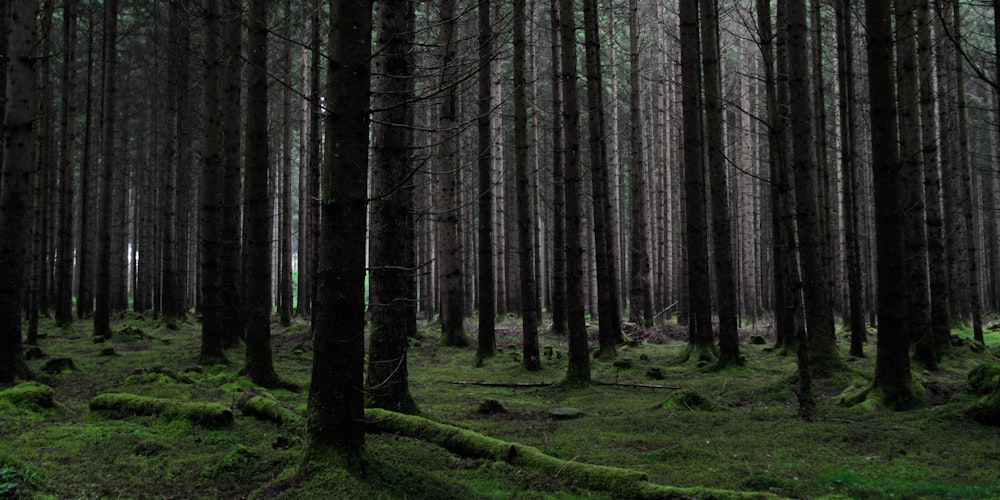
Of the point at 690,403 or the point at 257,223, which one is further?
the point at 257,223

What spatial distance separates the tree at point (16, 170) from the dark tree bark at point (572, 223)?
682 centimetres

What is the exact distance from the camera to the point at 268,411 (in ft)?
19.2

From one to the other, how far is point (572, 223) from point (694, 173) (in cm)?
330

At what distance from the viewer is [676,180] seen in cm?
2656

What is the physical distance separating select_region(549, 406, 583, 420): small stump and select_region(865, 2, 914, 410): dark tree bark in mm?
3327

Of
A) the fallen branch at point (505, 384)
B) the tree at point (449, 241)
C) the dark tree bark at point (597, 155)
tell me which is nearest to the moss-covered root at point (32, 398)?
the fallen branch at point (505, 384)

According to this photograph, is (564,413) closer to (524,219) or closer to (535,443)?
(535,443)

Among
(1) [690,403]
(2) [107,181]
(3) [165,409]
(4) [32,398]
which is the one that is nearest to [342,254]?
(3) [165,409]

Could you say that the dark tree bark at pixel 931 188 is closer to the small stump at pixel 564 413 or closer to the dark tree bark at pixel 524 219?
the dark tree bark at pixel 524 219

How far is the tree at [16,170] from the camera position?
7371 mm

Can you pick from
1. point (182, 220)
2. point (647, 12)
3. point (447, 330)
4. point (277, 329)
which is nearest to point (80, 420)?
point (447, 330)

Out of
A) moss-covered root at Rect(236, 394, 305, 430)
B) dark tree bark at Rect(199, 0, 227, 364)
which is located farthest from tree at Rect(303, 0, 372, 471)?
dark tree bark at Rect(199, 0, 227, 364)

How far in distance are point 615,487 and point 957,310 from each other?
1870 cm

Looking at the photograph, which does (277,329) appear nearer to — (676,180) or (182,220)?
(182,220)
